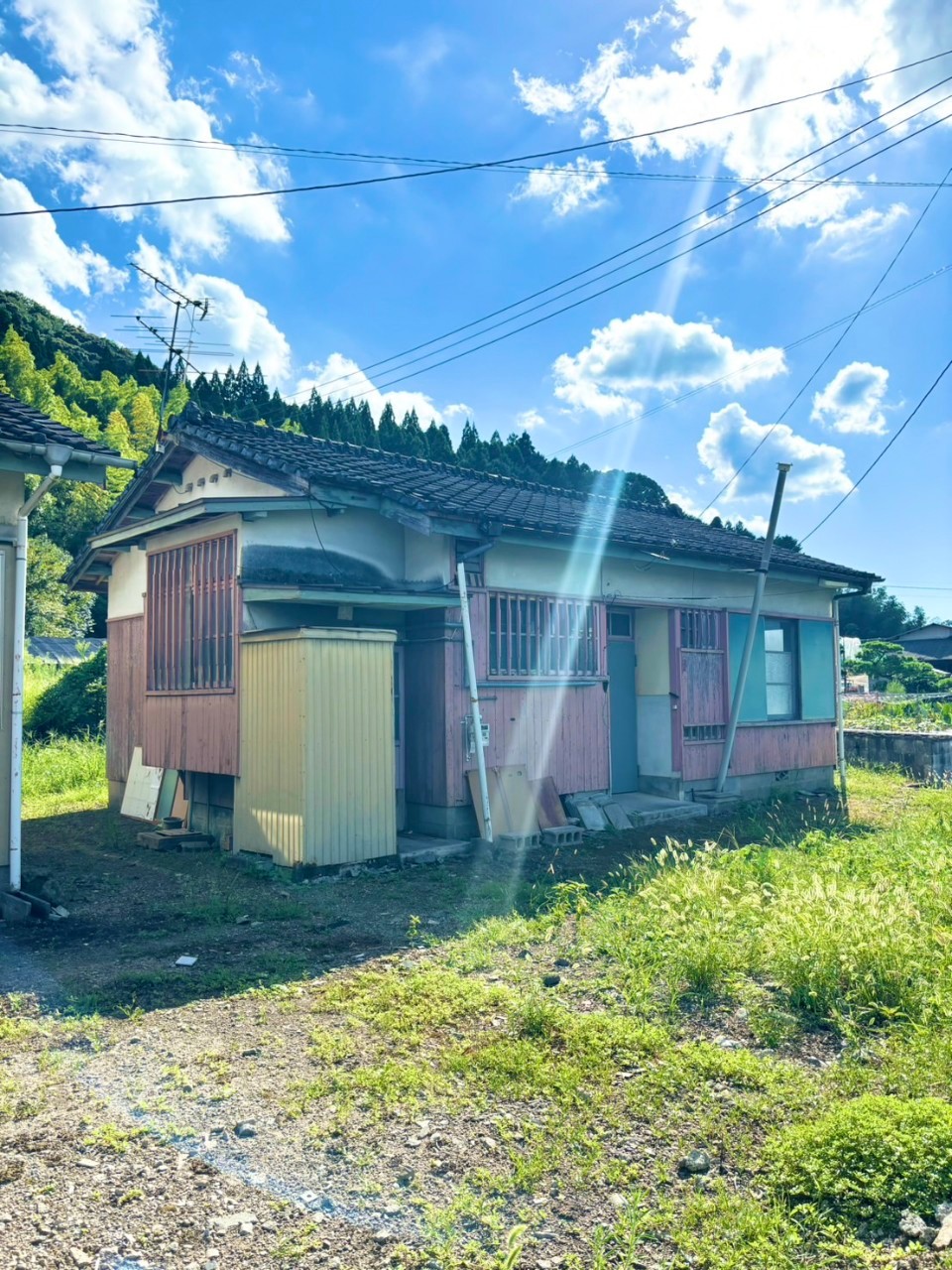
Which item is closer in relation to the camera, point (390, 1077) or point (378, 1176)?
point (378, 1176)

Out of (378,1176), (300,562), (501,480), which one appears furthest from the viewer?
(501,480)

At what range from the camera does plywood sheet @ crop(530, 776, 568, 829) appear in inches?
351

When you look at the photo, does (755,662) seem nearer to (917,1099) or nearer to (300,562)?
(300,562)

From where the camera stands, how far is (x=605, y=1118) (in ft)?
10.7

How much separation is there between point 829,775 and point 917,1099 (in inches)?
433

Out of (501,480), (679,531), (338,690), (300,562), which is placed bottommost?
(338,690)

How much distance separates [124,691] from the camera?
1132 cm

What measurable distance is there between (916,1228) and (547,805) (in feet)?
21.4

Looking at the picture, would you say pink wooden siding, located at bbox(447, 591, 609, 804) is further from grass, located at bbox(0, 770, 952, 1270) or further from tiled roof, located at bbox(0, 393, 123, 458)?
tiled roof, located at bbox(0, 393, 123, 458)

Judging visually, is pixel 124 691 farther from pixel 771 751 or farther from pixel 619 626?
pixel 771 751

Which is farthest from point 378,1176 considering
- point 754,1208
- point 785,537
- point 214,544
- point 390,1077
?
point 785,537

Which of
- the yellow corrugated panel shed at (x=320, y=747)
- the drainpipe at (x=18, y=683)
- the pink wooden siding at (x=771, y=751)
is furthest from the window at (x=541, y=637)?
the drainpipe at (x=18, y=683)

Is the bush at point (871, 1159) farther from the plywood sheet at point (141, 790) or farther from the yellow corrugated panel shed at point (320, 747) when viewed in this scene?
the plywood sheet at point (141, 790)

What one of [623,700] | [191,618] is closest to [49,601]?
[191,618]
